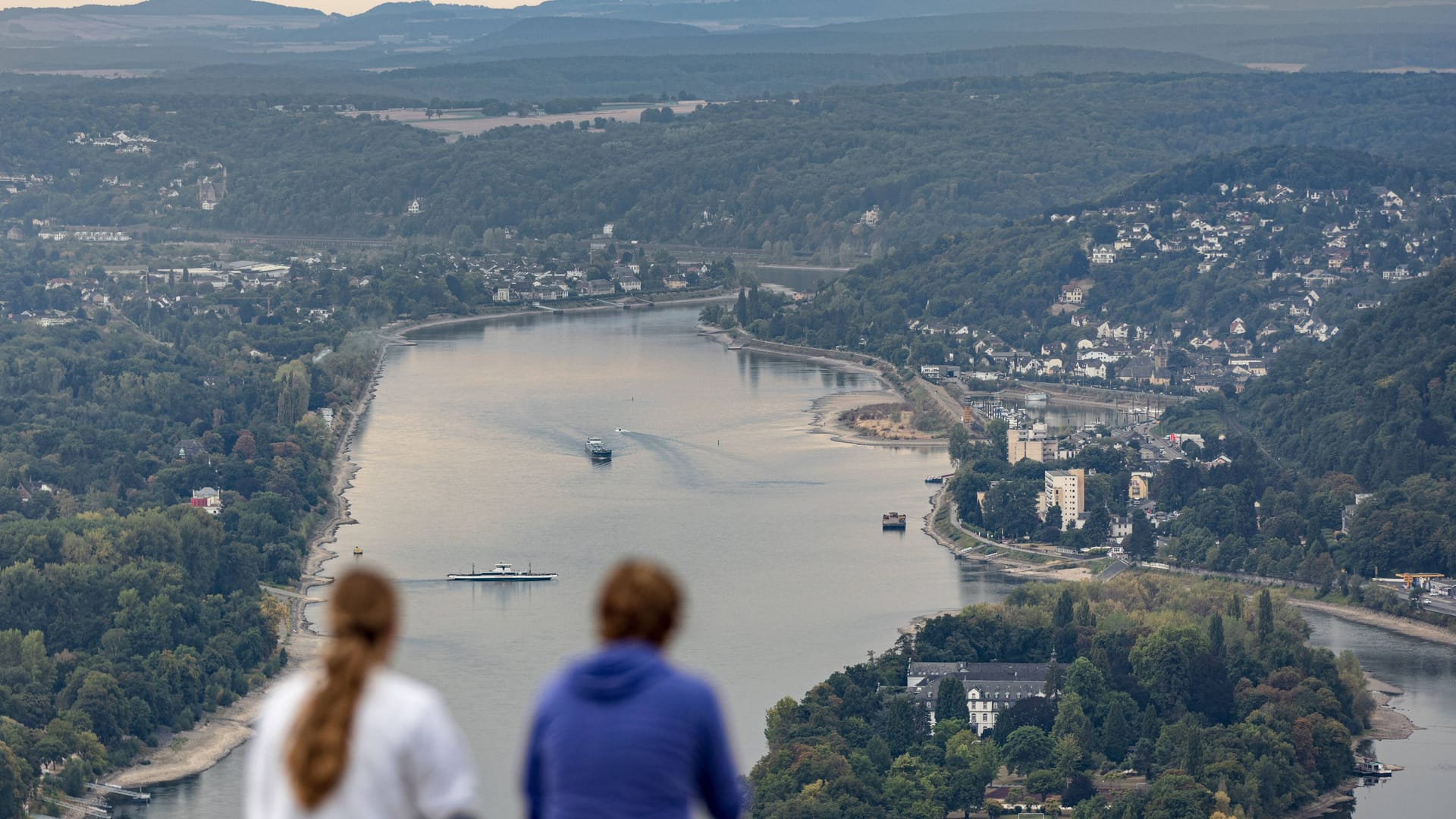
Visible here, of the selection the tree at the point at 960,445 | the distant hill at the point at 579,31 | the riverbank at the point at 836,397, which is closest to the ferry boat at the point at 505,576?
the tree at the point at 960,445

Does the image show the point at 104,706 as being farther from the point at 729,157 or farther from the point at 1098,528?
the point at 729,157

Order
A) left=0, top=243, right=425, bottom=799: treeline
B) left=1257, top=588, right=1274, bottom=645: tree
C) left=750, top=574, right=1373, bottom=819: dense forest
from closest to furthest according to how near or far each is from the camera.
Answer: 1. left=750, top=574, right=1373, bottom=819: dense forest
2. left=0, top=243, right=425, bottom=799: treeline
3. left=1257, top=588, right=1274, bottom=645: tree

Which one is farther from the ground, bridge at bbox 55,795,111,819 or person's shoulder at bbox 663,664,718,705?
person's shoulder at bbox 663,664,718,705

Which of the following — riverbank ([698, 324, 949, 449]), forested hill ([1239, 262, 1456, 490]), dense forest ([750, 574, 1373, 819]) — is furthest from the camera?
riverbank ([698, 324, 949, 449])

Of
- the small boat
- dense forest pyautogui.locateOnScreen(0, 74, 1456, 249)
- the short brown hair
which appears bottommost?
dense forest pyautogui.locateOnScreen(0, 74, 1456, 249)

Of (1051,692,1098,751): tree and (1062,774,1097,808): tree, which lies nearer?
(1062,774,1097,808): tree

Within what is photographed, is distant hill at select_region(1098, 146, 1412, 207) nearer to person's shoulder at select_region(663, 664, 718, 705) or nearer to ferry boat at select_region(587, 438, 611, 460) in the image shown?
ferry boat at select_region(587, 438, 611, 460)

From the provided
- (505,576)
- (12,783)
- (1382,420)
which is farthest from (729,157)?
(12,783)

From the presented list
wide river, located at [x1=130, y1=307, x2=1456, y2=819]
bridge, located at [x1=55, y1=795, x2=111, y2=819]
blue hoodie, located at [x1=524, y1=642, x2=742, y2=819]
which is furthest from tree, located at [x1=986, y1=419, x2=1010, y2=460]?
blue hoodie, located at [x1=524, y1=642, x2=742, y2=819]
